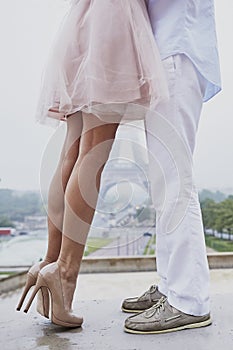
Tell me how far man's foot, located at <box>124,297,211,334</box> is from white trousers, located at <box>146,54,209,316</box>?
16 mm

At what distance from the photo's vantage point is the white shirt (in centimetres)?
117

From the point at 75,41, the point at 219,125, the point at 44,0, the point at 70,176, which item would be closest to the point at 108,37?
the point at 75,41

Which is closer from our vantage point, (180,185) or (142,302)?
(180,185)

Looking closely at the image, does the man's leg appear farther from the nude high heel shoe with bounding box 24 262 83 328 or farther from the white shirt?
the nude high heel shoe with bounding box 24 262 83 328

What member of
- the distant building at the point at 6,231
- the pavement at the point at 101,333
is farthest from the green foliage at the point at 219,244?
the pavement at the point at 101,333

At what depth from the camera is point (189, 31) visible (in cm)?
118

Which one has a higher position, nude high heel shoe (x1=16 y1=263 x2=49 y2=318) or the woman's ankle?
the woman's ankle

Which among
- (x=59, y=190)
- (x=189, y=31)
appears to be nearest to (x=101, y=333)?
(x=59, y=190)

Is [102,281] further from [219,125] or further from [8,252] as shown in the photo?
[219,125]

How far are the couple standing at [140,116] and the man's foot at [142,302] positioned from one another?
0.17 meters

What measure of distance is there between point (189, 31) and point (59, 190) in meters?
0.52

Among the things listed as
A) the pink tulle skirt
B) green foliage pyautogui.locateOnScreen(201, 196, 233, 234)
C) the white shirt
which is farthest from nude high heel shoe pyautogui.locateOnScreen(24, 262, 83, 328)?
green foliage pyautogui.locateOnScreen(201, 196, 233, 234)

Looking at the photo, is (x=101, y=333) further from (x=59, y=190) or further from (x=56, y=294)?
(x=59, y=190)

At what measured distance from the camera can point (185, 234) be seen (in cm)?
112
